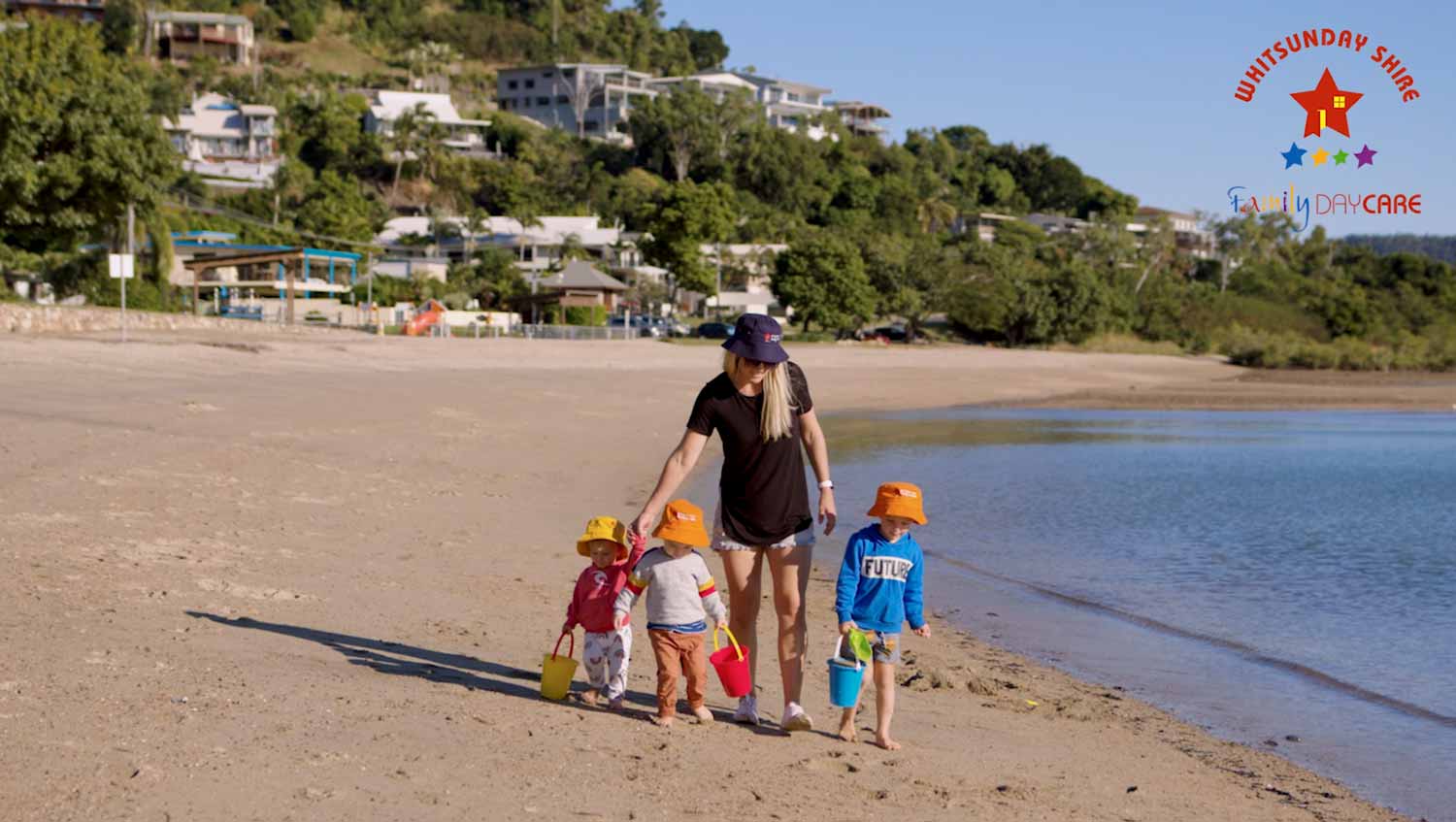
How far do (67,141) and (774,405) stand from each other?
1446 inches

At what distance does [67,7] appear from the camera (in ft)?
458

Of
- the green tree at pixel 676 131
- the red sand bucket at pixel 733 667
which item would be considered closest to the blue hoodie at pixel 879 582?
the red sand bucket at pixel 733 667

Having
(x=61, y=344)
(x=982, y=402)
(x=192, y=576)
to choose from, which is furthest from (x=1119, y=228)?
(x=192, y=576)

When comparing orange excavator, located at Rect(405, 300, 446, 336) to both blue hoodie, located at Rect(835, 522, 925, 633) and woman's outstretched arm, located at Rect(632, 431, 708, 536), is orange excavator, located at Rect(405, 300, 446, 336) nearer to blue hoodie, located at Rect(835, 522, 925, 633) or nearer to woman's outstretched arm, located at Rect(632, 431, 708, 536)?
woman's outstretched arm, located at Rect(632, 431, 708, 536)

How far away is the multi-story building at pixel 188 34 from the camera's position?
456ft

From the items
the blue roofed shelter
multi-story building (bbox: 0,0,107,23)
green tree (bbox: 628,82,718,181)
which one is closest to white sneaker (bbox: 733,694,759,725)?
the blue roofed shelter

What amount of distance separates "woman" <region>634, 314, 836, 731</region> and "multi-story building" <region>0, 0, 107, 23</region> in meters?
151

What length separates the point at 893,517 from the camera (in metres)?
5.67

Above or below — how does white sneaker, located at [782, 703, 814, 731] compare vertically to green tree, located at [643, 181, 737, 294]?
below

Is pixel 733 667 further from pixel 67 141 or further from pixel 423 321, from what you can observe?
pixel 423 321

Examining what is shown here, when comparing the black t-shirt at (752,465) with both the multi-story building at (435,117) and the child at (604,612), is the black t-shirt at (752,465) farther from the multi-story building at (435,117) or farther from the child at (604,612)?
the multi-story building at (435,117)

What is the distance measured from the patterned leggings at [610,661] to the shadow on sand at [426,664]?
0.14 meters

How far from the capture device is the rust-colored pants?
5.88 metres

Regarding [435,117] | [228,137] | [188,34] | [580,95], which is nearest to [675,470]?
[435,117]
